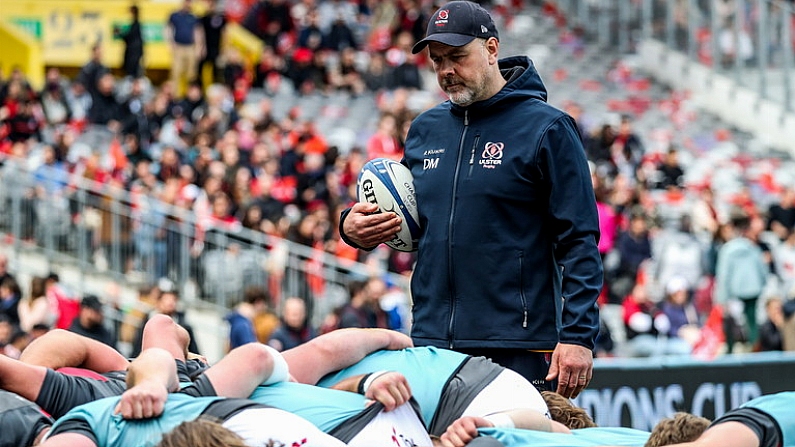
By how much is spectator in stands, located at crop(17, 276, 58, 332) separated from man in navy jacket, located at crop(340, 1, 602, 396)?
26.7 feet

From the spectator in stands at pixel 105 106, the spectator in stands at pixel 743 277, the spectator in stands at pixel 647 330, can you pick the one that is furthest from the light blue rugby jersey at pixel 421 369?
the spectator in stands at pixel 105 106

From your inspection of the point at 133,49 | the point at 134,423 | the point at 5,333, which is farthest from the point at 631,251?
the point at 134,423

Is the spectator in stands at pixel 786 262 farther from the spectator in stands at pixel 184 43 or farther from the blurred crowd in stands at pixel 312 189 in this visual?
the spectator in stands at pixel 184 43

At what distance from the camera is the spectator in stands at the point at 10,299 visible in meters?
13.4

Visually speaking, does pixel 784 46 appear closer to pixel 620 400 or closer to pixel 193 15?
pixel 193 15

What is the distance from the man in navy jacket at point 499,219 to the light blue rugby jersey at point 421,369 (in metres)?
0.27

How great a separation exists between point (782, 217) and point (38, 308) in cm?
996

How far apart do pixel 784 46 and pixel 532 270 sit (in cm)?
1894

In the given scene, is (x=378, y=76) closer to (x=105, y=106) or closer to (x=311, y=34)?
(x=311, y=34)

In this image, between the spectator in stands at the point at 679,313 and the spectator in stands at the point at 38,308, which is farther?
the spectator in stands at the point at 679,313

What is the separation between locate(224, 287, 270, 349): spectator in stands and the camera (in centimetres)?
1311

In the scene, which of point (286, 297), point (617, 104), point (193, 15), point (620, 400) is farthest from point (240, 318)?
point (617, 104)

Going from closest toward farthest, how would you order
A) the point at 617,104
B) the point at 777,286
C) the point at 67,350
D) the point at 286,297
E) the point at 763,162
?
the point at 67,350, the point at 286,297, the point at 777,286, the point at 763,162, the point at 617,104

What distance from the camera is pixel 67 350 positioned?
5707 millimetres
